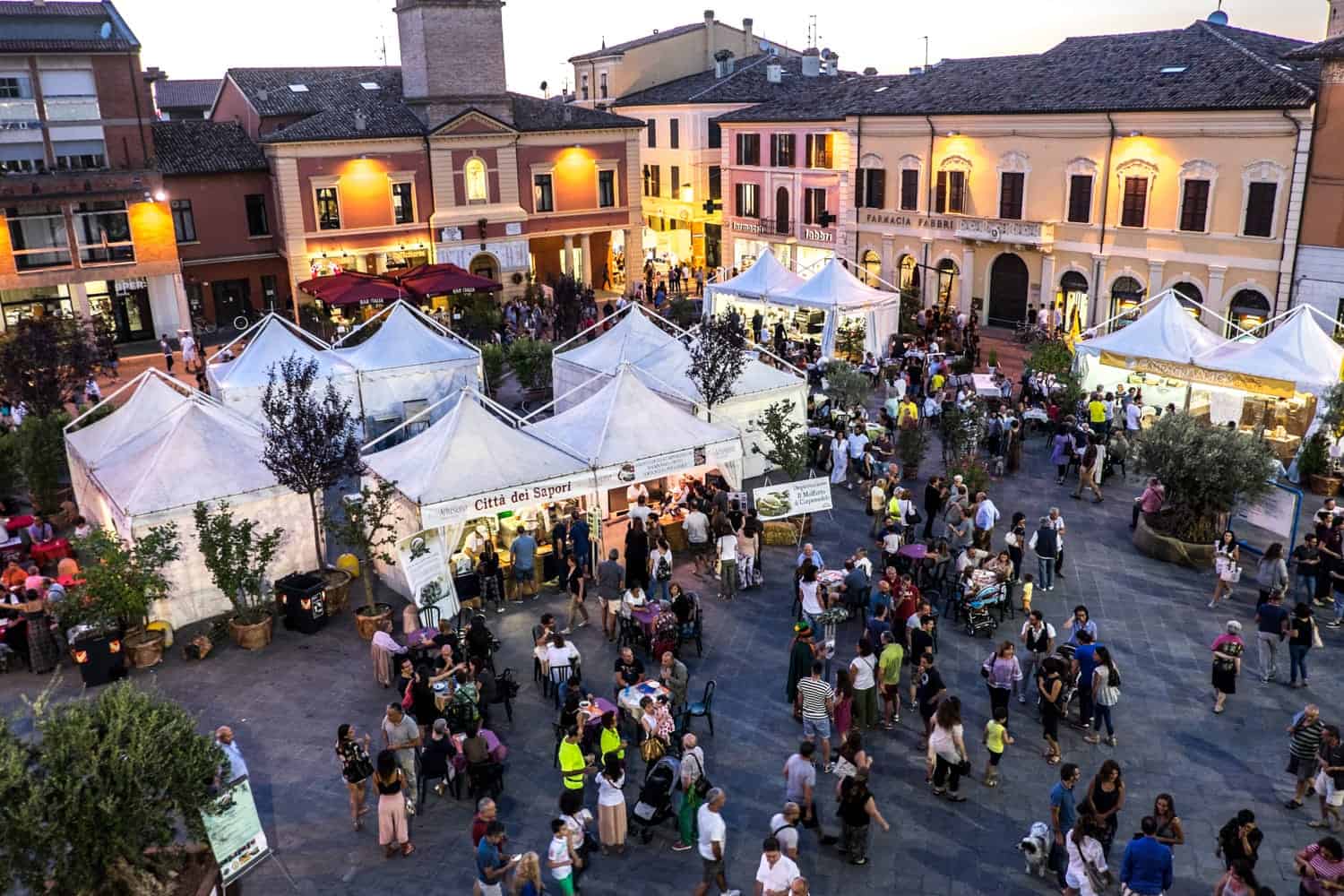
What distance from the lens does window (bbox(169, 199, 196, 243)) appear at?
3544 centimetres

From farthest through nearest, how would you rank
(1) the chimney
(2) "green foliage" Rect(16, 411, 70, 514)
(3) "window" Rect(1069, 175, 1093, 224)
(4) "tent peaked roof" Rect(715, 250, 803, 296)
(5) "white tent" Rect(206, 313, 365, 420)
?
1. (1) the chimney
2. (3) "window" Rect(1069, 175, 1093, 224)
3. (4) "tent peaked roof" Rect(715, 250, 803, 296)
4. (5) "white tent" Rect(206, 313, 365, 420)
5. (2) "green foliage" Rect(16, 411, 70, 514)

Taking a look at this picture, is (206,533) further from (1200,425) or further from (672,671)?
(1200,425)

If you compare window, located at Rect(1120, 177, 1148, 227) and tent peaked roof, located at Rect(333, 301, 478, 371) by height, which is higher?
window, located at Rect(1120, 177, 1148, 227)

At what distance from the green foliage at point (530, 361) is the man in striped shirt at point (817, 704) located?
51.2 ft

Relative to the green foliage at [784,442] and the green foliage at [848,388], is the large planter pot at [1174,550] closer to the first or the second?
the green foliage at [784,442]

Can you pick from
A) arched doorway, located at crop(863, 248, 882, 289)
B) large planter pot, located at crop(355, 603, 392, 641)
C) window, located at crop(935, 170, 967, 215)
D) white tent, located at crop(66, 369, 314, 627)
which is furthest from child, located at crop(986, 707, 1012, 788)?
arched doorway, located at crop(863, 248, 882, 289)

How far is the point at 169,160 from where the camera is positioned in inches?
1388

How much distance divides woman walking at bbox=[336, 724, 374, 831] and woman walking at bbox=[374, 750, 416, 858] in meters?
0.38

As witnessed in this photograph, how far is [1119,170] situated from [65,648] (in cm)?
2849

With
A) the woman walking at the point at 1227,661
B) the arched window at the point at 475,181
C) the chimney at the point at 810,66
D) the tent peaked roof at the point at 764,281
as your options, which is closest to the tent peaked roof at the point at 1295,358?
the woman walking at the point at 1227,661

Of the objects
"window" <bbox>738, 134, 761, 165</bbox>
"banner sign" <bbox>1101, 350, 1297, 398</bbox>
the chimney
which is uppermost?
the chimney

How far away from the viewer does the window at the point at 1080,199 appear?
31.2 metres

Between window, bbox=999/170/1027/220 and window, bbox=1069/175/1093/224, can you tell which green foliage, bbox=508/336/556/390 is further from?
window, bbox=1069/175/1093/224

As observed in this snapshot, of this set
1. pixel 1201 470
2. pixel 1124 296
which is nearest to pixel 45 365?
pixel 1201 470
